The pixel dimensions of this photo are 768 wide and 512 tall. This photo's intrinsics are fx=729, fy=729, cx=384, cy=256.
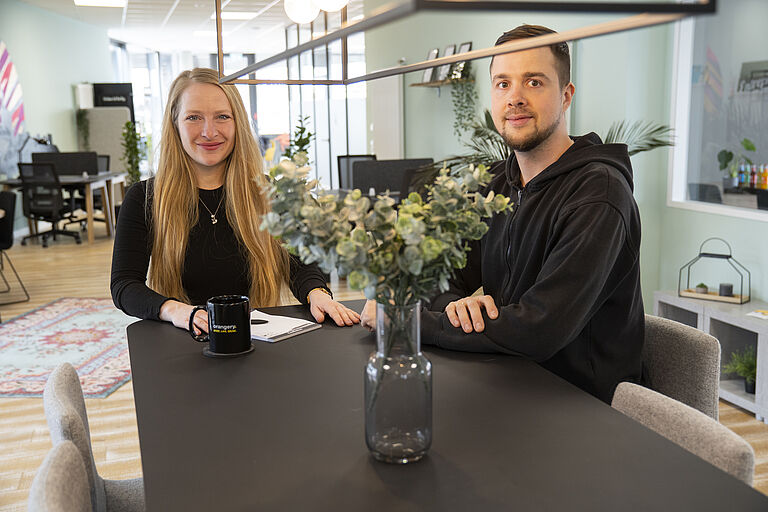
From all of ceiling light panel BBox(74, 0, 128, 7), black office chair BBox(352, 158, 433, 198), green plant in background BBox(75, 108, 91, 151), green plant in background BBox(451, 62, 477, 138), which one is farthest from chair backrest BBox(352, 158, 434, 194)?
green plant in background BBox(75, 108, 91, 151)

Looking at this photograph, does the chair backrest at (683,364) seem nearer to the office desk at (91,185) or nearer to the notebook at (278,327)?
the notebook at (278,327)

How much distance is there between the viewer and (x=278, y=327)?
1935 millimetres

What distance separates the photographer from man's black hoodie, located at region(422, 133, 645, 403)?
1.62 metres

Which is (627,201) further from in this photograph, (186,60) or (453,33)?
(186,60)

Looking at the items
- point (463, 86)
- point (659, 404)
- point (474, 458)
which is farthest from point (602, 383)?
point (463, 86)

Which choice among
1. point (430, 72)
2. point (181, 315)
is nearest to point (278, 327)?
point (181, 315)

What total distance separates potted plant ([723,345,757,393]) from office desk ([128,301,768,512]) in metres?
2.50

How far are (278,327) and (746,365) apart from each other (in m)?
2.70

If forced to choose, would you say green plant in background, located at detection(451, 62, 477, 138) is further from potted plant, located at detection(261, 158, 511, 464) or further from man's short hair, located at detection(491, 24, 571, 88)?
potted plant, located at detection(261, 158, 511, 464)

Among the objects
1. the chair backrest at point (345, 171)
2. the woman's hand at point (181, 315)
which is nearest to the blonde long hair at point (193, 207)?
the woman's hand at point (181, 315)

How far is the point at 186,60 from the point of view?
1859 centimetres

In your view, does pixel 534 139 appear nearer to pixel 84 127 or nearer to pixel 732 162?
pixel 732 162

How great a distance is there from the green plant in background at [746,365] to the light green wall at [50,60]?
10.5 m

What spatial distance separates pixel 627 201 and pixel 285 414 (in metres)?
0.96
